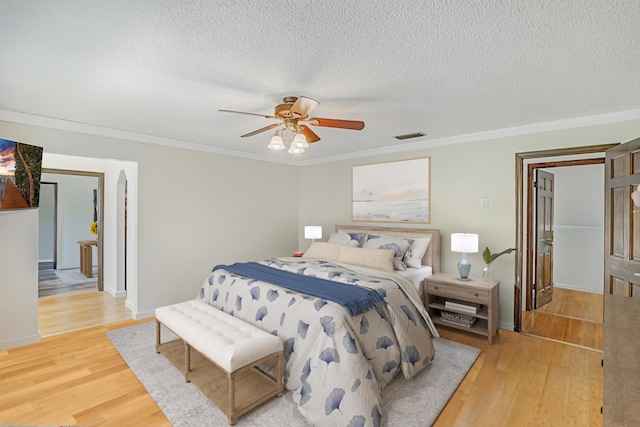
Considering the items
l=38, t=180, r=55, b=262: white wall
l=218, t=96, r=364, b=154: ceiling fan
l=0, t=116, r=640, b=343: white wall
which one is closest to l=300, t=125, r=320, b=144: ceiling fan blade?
l=218, t=96, r=364, b=154: ceiling fan

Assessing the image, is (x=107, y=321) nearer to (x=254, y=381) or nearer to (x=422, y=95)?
(x=254, y=381)

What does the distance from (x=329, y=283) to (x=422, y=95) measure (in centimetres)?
184

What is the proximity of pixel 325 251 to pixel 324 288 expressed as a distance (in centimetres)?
147

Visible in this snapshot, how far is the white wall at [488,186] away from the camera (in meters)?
3.24

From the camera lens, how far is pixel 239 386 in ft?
7.79

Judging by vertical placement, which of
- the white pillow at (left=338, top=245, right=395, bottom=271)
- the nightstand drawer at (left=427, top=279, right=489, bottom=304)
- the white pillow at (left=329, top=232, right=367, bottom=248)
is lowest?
the nightstand drawer at (left=427, top=279, right=489, bottom=304)

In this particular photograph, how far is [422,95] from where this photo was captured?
2.55 metres

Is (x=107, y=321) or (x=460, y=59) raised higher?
(x=460, y=59)

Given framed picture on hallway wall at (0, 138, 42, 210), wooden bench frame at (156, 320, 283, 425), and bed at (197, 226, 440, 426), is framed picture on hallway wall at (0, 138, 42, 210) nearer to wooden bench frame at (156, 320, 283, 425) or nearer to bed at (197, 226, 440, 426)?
bed at (197, 226, 440, 426)

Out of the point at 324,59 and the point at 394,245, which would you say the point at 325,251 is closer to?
the point at 394,245

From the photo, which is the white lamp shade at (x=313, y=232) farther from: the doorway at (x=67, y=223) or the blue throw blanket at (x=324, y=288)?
the doorway at (x=67, y=223)

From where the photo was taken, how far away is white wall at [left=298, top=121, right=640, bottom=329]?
3242 mm

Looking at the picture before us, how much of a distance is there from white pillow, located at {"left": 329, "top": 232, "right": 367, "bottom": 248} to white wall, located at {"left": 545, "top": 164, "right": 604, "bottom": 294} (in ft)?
11.3

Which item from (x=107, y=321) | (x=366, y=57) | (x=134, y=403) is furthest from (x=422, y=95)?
(x=107, y=321)
